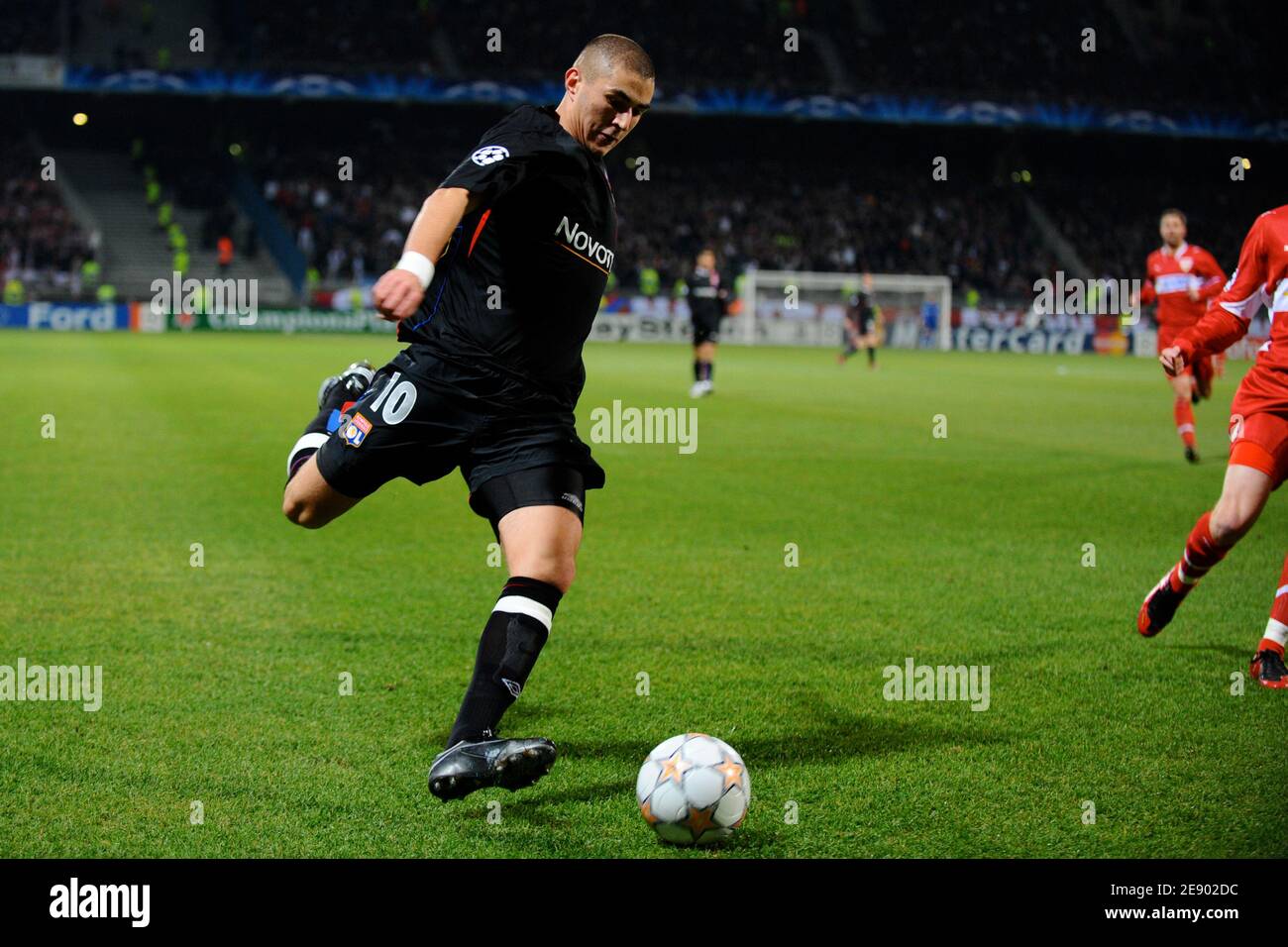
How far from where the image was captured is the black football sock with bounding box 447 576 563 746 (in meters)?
4.13

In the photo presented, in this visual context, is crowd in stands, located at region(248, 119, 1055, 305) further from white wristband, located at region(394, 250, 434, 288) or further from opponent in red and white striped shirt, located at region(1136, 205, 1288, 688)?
white wristband, located at region(394, 250, 434, 288)

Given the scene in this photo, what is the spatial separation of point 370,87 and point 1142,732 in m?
42.5

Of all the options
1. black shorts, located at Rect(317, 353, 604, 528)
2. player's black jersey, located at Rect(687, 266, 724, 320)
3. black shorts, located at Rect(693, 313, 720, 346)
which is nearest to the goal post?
player's black jersey, located at Rect(687, 266, 724, 320)

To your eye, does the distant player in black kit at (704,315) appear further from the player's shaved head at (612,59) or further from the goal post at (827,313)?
the goal post at (827,313)

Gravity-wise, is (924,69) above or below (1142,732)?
above

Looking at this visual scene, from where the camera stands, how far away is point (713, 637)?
641cm

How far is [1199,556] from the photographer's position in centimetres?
598

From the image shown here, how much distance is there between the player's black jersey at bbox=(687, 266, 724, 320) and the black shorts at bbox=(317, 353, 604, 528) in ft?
55.2

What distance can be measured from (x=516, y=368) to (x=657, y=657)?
6.54 ft

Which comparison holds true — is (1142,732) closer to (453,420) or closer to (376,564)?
(453,420)

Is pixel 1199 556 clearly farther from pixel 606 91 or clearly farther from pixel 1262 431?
pixel 606 91

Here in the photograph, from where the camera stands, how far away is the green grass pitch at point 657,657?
3.98m

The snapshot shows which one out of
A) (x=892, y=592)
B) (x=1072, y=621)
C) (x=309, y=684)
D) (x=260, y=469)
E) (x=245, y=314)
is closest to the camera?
(x=309, y=684)

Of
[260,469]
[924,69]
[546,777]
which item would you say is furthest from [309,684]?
[924,69]
